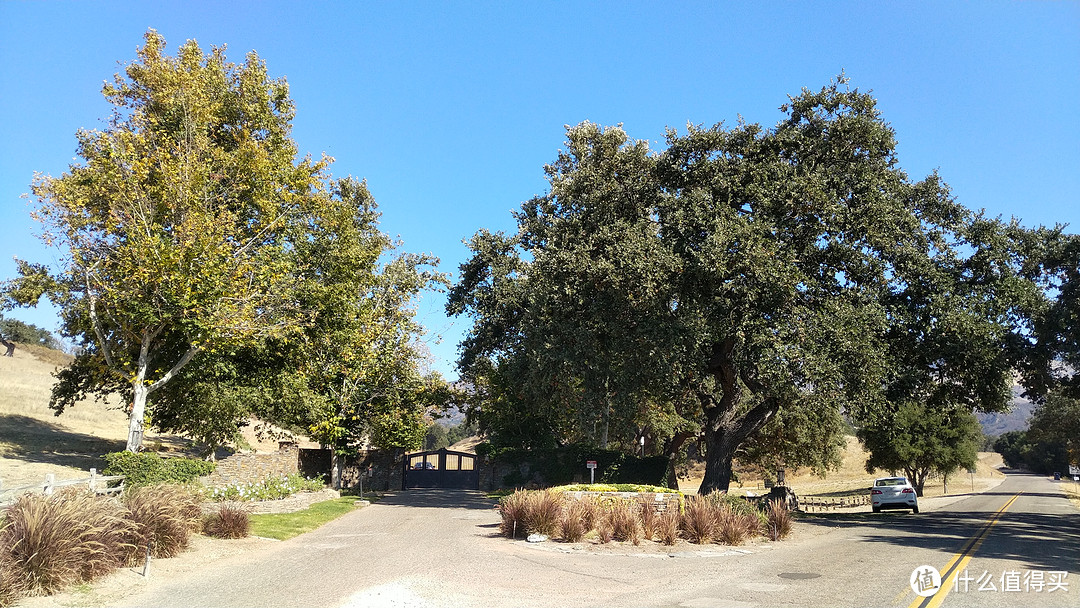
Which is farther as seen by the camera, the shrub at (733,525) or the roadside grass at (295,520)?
the roadside grass at (295,520)

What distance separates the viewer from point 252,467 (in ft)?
83.4

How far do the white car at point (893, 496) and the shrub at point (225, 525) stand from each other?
28992 millimetres

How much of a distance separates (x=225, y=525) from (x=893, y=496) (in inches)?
1187

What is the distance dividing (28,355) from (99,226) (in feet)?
211

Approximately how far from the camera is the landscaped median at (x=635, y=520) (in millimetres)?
15508

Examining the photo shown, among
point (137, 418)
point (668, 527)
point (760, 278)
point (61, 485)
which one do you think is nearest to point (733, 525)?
point (668, 527)

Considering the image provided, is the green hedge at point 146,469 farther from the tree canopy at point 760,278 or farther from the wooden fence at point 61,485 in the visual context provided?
the tree canopy at point 760,278

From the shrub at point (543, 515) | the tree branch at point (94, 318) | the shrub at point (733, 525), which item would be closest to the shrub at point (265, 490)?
the tree branch at point (94, 318)

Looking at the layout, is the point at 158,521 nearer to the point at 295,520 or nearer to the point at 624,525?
the point at 295,520

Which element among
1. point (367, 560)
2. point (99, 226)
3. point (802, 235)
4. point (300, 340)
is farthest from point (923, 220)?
point (99, 226)

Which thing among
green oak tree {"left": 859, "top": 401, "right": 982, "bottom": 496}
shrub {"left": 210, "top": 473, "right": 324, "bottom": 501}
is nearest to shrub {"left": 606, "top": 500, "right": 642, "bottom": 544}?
shrub {"left": 210, "top": 473, "right": 324, "bottom": 501}

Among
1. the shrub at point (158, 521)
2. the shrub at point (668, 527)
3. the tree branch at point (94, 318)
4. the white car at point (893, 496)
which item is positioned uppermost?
the tree branch at point (94, 318)

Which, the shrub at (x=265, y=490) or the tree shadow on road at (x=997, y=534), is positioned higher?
the shrub at (x=265, y=490)

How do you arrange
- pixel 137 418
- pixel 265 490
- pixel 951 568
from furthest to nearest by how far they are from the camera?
pixel 265 490
pixel 137 418
pixel 951 568
